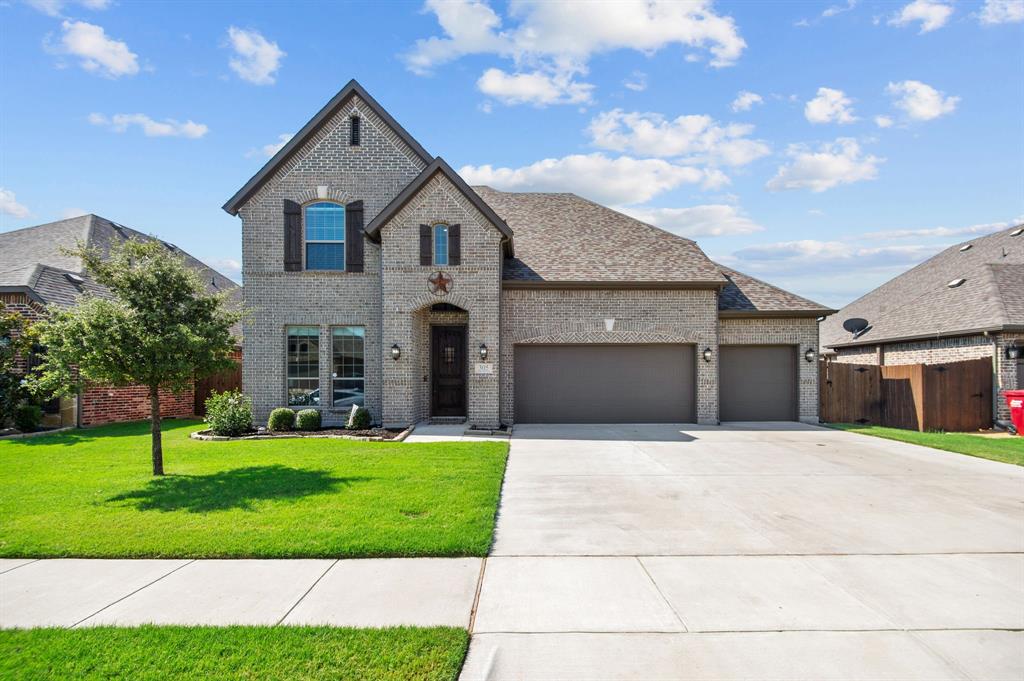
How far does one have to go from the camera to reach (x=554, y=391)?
621 inches

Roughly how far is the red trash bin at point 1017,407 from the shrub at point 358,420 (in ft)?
54.6

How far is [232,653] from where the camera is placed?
3.72m

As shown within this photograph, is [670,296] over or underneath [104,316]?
over

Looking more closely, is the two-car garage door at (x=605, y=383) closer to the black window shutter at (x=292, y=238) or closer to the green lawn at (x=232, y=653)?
the black window shutter at (x=292, y=238)

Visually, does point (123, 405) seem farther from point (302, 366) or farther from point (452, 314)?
point (452, 314)

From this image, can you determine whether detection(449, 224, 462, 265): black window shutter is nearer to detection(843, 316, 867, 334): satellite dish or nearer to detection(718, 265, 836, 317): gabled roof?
detection(718, 265, 836, 317): gabled roof

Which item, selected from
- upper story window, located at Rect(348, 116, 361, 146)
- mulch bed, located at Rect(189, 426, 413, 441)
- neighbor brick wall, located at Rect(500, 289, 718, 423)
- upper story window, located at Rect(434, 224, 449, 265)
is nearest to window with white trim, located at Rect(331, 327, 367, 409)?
mulch bed, located at Rect(189, 426, 413, 441)

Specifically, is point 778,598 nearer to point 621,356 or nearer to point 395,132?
point 621,356

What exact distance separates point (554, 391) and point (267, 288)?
27.1 ft

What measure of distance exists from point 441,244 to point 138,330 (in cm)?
741

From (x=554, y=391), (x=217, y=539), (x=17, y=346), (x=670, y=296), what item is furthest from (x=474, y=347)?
(x=17, y=346)

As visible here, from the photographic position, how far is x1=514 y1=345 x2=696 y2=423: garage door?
51.6ft

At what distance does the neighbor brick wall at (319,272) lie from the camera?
49.3ft

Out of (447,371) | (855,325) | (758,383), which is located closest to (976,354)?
(855,325)
